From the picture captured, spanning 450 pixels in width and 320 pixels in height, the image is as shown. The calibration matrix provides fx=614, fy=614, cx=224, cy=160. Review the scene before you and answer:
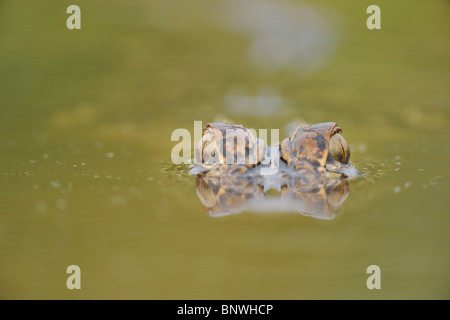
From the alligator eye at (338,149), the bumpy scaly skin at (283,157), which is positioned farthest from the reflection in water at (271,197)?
the alligator eye at (338,149)

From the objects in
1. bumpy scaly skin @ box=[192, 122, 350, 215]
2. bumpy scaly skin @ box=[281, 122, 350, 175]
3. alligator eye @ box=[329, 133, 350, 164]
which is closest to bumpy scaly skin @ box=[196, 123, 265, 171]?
bumpy scaly skin @ box=[192, 122, 350, 215]

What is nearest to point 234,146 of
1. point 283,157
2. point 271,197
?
point 283,157

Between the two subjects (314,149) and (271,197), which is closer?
(271,197)

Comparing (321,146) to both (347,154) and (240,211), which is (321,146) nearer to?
(347,154)

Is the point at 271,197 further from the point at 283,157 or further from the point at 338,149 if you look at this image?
the point at 338,149

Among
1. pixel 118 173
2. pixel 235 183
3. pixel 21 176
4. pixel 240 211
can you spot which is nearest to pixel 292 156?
pixel 235 183

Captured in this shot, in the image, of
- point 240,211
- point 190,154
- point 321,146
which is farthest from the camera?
point 190,154

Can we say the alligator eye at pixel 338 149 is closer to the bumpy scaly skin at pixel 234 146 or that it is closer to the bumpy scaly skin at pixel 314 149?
the bumpy scaly skin at pixel 314 149
